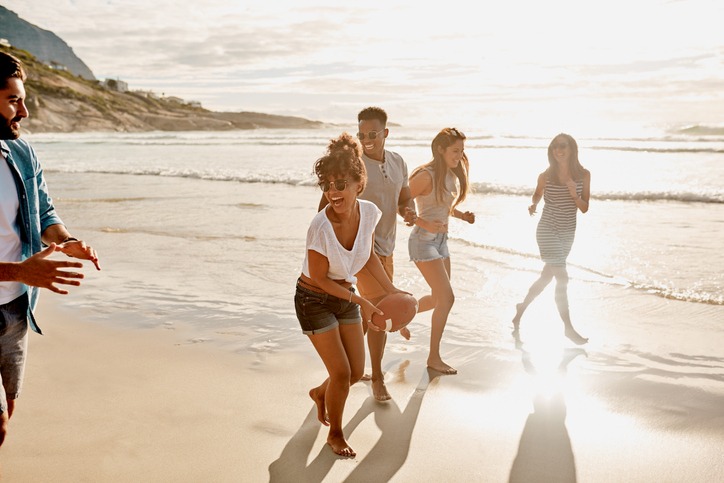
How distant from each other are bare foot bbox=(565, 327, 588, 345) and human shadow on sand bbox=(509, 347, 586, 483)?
1174 mm

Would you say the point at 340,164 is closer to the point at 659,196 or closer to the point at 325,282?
the point at 325,282

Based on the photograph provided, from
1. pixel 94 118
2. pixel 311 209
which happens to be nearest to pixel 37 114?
pixel 94 118

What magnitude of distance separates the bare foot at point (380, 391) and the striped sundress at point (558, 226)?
2.42 m

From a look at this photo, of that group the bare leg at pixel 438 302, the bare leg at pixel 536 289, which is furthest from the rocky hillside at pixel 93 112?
the bare leg at pixel 438 302

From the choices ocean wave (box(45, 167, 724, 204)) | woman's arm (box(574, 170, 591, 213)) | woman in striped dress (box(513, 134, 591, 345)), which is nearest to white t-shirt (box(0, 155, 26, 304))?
woman in striped dress (box(513, 134, 591, 345))

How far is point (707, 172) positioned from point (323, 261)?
22041 millimetres

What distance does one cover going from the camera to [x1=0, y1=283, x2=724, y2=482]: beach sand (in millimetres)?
3867

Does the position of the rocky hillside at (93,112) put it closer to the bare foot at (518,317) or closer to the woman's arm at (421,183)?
the bare foot at (518,317)

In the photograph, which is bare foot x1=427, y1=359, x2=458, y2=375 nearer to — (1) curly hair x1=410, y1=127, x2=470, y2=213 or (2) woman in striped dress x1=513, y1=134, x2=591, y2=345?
(2) woman in striped dress x1=513, y1=134, x2=591, y2=345

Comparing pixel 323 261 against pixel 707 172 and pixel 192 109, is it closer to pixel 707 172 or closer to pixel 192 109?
pixel 707 172

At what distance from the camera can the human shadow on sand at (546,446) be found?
3805 millimetres

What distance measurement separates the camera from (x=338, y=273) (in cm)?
383

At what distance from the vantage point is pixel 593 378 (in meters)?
5.28

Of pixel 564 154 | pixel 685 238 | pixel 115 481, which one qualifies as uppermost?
pixel 564 154
